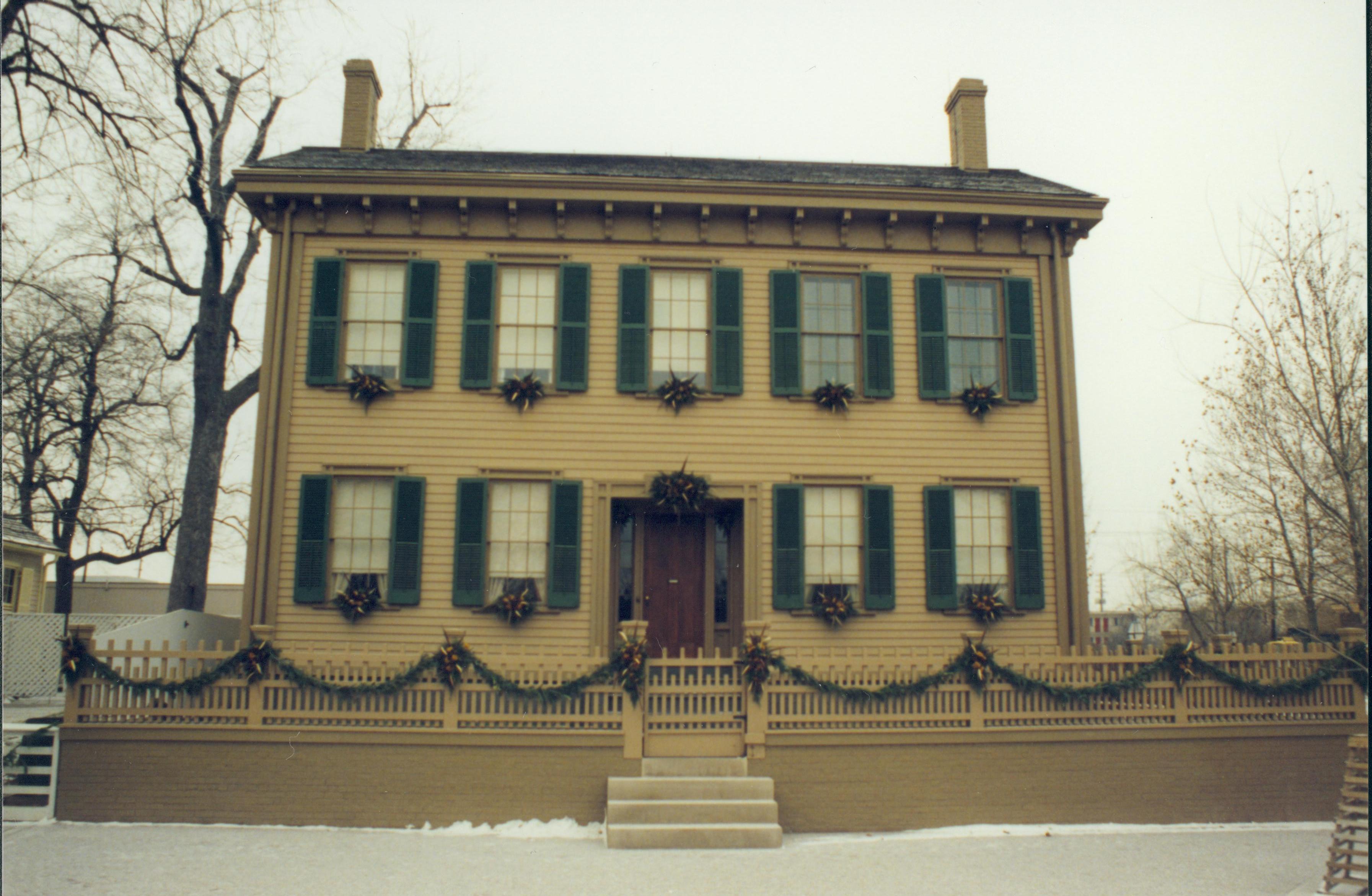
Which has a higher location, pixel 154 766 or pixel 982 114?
pixel 982 114

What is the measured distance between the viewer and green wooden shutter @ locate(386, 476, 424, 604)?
1165 cm

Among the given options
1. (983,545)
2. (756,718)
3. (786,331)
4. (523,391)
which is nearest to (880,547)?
(983,545)

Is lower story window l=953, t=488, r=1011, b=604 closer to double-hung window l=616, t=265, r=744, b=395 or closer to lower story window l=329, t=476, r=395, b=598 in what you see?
double-hung window l=616, t=265, r=744, b=395

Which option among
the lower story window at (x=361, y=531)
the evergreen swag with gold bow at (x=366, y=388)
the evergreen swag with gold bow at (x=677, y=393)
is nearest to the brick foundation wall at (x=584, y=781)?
the lower story window at (x=361, y=531)

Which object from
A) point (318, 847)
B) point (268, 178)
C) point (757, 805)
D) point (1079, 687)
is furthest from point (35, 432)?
point (1079, 687)

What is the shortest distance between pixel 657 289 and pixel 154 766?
7.50 metres

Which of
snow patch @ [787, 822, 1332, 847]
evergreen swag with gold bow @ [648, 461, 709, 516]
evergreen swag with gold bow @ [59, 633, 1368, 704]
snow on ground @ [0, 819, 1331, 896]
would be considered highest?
evergreen swag with gold bow @ [648, 461, 709, 516]

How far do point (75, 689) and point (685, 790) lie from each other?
234 inches

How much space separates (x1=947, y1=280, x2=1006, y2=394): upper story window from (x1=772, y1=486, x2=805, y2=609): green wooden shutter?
2.56m

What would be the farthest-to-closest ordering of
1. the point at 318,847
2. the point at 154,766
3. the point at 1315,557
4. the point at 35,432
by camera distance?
1. the point at 35,432
2. the point at 1315,557
3. the point at 154,766
4. the point at 318,847

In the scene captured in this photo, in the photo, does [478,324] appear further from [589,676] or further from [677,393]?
[589,676]

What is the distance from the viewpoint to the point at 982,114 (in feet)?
48.3

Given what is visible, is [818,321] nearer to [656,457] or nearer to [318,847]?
[656,457]

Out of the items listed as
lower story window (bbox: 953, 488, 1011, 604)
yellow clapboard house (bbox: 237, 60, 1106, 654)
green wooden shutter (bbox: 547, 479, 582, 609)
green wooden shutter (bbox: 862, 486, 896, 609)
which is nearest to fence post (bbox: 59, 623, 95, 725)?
yellow clapboard house (bbox: 237, 60, 1106, 654)
